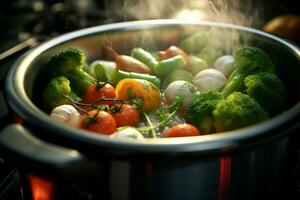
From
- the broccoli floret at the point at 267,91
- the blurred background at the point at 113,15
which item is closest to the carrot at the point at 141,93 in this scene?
the broccoli floret at the point at 267,91

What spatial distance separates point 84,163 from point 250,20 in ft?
5.13

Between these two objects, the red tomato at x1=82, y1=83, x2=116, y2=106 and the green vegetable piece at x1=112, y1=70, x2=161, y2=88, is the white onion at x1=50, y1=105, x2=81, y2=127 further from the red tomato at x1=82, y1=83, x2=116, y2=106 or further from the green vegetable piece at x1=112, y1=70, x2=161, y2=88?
the green vegetable piece at x1=112, y1=70, x2=161, y2=88

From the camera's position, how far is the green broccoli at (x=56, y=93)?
123 cm

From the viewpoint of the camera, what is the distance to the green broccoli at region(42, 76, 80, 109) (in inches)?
48.5

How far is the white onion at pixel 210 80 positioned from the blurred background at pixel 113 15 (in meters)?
0.48

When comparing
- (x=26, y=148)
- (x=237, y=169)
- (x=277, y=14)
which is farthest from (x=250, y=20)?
(x=26, y=148)

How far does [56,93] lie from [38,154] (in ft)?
1.45

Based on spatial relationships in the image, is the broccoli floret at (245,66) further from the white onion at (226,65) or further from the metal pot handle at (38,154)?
the metal pot handle at (38,154)

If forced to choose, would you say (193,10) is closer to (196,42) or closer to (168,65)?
(196,42)

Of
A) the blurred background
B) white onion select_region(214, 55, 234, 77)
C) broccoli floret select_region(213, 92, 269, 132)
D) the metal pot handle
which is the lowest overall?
the blurred background

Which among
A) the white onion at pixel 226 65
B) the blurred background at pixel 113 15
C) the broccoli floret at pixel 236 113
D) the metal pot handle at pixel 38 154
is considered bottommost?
the blurred background at pixel 113 15

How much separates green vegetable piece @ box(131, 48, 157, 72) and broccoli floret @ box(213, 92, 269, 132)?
1.42ft

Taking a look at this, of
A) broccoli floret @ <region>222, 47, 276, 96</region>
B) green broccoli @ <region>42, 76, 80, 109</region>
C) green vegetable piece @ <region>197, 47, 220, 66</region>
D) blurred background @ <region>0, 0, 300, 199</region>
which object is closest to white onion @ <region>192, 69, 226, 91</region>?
broccoli floret @ <region>222, 47, 276, 96</region>

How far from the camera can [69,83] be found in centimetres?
131
